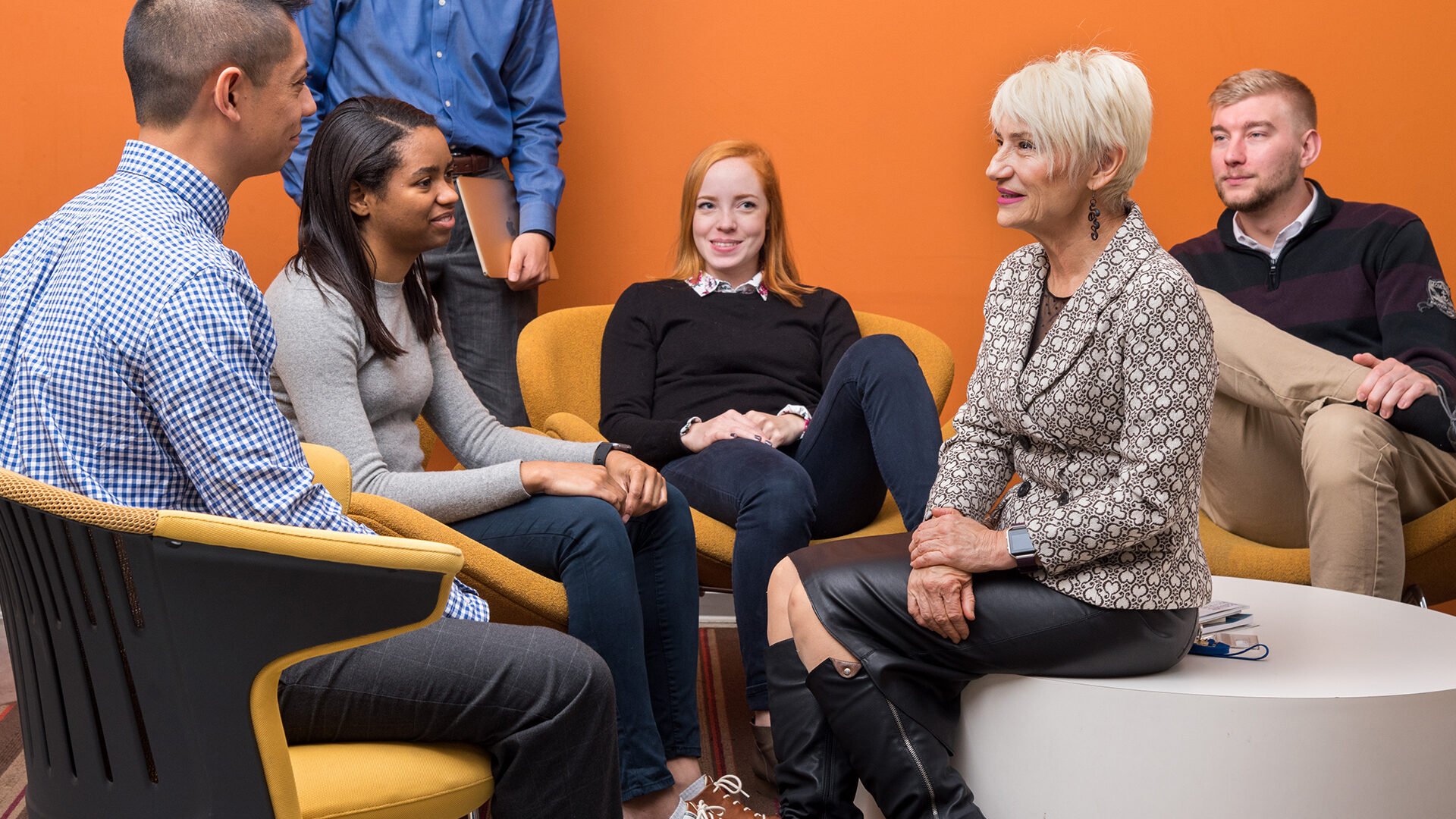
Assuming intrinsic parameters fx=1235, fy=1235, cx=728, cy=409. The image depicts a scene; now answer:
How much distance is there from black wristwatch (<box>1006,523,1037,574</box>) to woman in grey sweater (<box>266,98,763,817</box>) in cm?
67

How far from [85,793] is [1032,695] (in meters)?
1.18

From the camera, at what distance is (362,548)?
3.76ft

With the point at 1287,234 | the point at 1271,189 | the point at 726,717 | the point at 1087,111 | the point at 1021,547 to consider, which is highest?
the point at 1087,111

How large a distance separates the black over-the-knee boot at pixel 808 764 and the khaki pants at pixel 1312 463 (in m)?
1.20

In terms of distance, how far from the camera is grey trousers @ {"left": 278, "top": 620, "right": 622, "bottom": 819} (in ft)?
4.67

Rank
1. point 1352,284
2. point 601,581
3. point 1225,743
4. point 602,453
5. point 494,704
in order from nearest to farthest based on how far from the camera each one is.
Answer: point 494,704 < point 1225,743 < point 601,581 < point 602,453 < point 1352,284

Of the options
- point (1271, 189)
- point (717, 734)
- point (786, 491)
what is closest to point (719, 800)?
point (717, 734)

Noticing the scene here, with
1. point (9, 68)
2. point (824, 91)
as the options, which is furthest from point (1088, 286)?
point (9, 68)

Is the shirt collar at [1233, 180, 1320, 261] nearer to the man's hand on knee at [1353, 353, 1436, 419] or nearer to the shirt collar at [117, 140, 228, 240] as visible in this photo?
the man's hand on knee at [1353, 353, 1436, 419]

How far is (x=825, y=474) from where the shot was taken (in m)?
2.71

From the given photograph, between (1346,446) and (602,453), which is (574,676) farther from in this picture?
(1346,446)

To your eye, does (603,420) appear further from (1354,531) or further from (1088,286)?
(1354,531)

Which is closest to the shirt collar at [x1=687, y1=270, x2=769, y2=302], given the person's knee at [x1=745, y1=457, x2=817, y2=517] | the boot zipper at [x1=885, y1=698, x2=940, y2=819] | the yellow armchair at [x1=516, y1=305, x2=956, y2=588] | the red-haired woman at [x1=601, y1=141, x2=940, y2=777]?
the red-haired woman at [x1=601, y1=141, x2=940, y2=777]

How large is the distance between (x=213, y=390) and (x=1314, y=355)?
233 cm
